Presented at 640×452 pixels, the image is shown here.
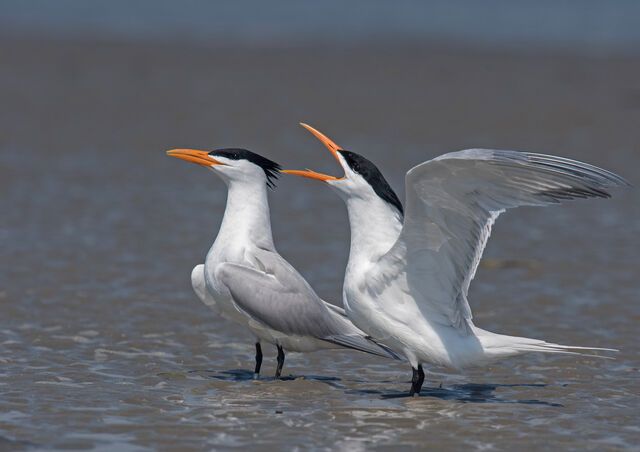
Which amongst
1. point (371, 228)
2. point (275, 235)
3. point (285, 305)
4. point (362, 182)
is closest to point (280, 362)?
point (285, 305)

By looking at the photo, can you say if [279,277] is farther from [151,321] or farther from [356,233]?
[151,321]

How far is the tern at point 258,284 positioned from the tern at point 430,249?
1.67 feet

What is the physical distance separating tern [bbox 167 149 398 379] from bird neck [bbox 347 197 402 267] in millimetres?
644

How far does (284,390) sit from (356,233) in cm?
103

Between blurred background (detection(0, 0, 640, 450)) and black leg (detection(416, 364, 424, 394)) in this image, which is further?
black leg (detection(416, 364, 424, 394))

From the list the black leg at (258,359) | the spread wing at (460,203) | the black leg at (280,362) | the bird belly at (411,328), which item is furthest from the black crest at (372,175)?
the black leg at (258,359)

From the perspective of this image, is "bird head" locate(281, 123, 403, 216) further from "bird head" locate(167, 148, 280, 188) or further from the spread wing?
"bird head" locate(167, 148, 280, 188)

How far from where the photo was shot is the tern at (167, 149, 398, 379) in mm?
6848

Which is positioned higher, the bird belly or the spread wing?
the spread wing

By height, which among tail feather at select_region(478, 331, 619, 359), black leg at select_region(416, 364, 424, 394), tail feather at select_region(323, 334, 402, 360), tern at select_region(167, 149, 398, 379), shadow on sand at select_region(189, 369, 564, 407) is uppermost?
tern at select_region(167, 149, 398, 379)

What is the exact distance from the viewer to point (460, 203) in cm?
581

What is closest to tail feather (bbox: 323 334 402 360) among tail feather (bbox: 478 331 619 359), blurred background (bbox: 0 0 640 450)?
blurred background (bbox: 0 0 640 450)

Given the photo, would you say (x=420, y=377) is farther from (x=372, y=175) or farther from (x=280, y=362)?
(x=372, y=175)

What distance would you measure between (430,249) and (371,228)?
1.53 feet
